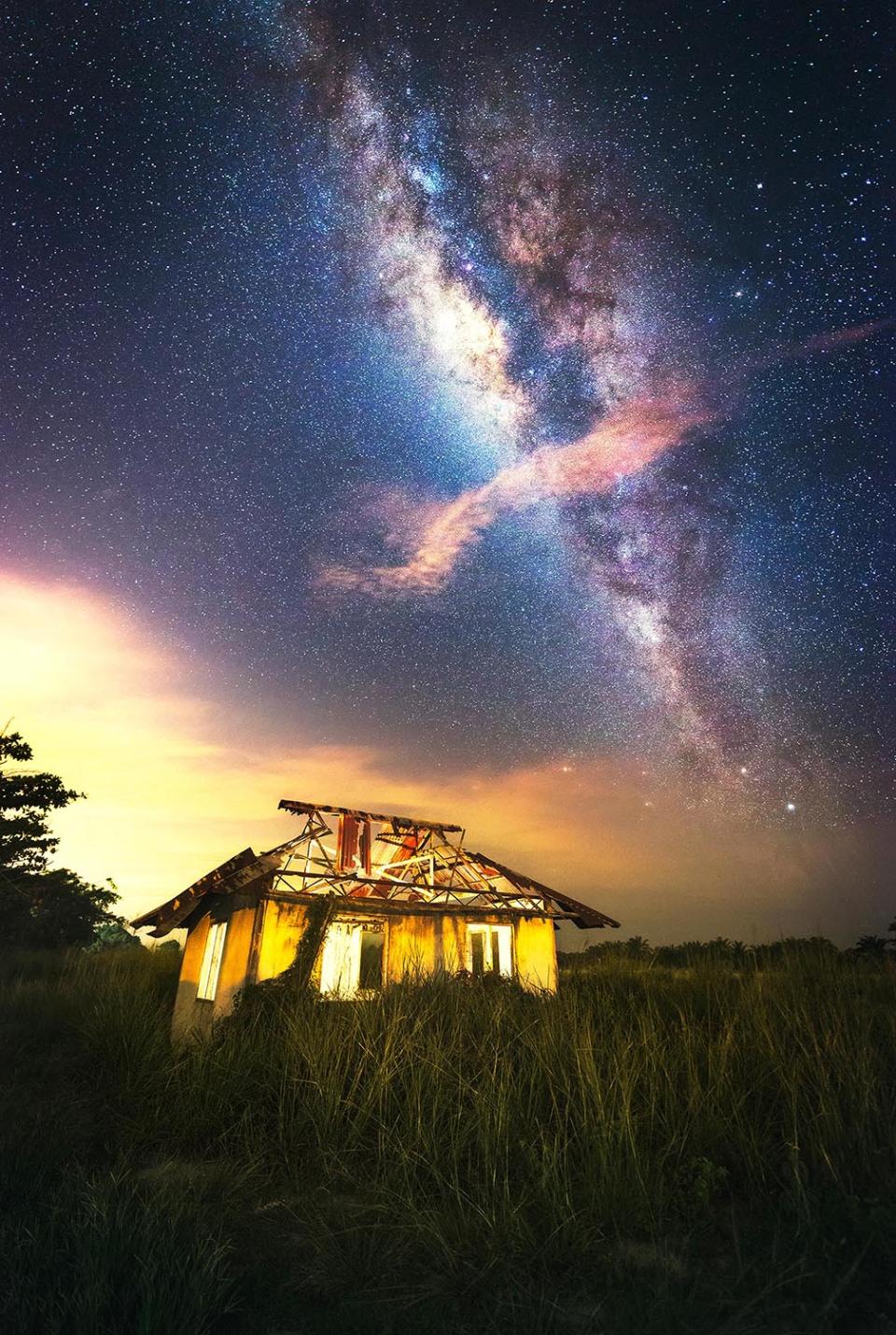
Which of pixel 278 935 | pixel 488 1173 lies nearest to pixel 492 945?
pixel 278 935

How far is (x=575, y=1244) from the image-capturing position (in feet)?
13.1

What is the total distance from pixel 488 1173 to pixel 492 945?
1237 cm

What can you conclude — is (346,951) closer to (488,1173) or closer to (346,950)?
(346,950)

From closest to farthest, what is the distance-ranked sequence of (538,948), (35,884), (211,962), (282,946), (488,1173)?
(488,1173) < (282,946) < (211,962) < (538,948) < (35,884)

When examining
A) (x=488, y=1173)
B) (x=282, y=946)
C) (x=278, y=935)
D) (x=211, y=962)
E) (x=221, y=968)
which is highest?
(x=278, y=935)

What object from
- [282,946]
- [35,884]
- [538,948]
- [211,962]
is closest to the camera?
[282,946]

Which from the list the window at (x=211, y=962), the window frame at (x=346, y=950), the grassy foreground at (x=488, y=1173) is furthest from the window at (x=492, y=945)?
the grassy foreground at (x=488, y=1173)

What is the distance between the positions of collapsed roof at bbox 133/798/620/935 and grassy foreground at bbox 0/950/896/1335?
5731mm

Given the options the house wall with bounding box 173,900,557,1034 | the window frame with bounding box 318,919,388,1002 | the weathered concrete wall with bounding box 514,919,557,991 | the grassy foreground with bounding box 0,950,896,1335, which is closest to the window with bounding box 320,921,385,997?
the window frame with bounding box 318,919,388,1002

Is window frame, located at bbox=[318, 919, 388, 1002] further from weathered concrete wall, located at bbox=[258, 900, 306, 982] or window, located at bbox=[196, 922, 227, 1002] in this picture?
window, located at bbox=[196, 922, 227, 1002]

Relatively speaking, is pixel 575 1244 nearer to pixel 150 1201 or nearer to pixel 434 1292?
pixel 434 1292

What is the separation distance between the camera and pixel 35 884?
2769cm

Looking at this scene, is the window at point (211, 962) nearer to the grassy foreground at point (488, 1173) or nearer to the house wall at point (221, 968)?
the house wall at point (221, 968)

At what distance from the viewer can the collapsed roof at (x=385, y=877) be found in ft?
44.7
